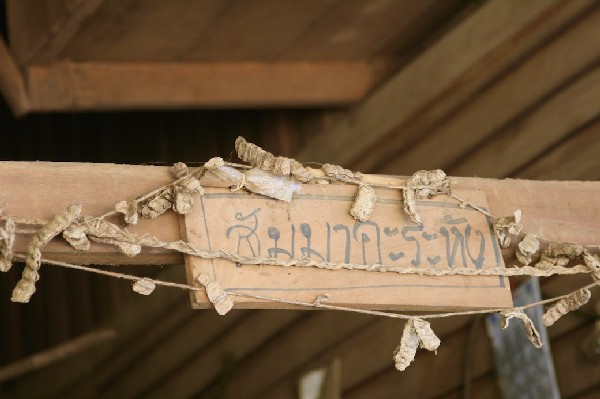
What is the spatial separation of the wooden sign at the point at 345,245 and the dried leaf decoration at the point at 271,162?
0.04 metres

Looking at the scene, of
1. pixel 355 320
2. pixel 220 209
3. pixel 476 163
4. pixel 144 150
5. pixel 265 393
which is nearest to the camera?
pixel 220 209

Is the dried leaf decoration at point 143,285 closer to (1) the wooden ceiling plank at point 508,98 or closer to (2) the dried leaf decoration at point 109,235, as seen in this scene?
(2) the dried leaf decoration at point 109,235

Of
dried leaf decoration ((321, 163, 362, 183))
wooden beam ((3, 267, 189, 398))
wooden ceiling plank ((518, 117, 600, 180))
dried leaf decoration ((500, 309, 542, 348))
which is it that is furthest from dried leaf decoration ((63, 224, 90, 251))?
wooden beam ((3, 267, 189, 398))

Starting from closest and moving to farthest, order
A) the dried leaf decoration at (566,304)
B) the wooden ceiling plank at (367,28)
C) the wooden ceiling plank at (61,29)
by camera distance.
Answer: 1. the dried leaf decoration at (566,304)
2. the wooden ceiling plank at (61,29)
3. the wooden ceiling plank at (367,28)

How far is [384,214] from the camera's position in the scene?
5.90 ft

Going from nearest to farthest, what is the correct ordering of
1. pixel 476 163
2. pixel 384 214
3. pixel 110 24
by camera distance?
pixel 384 214
pixel 110 24
pixel 476 163

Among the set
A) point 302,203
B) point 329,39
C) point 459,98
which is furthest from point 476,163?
point 302,203

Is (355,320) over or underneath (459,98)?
underneath

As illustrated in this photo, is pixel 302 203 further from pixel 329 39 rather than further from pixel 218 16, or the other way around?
pixel 329 39

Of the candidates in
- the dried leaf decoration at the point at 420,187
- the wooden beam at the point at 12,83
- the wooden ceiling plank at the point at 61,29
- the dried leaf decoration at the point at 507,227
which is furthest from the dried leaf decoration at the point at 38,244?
the wooden beam at the point at 12,83

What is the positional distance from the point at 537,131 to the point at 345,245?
54.0 inches

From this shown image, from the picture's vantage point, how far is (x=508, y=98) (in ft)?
9.97

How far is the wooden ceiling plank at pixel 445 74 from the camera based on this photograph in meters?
2.97

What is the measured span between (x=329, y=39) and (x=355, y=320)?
3.28ft
